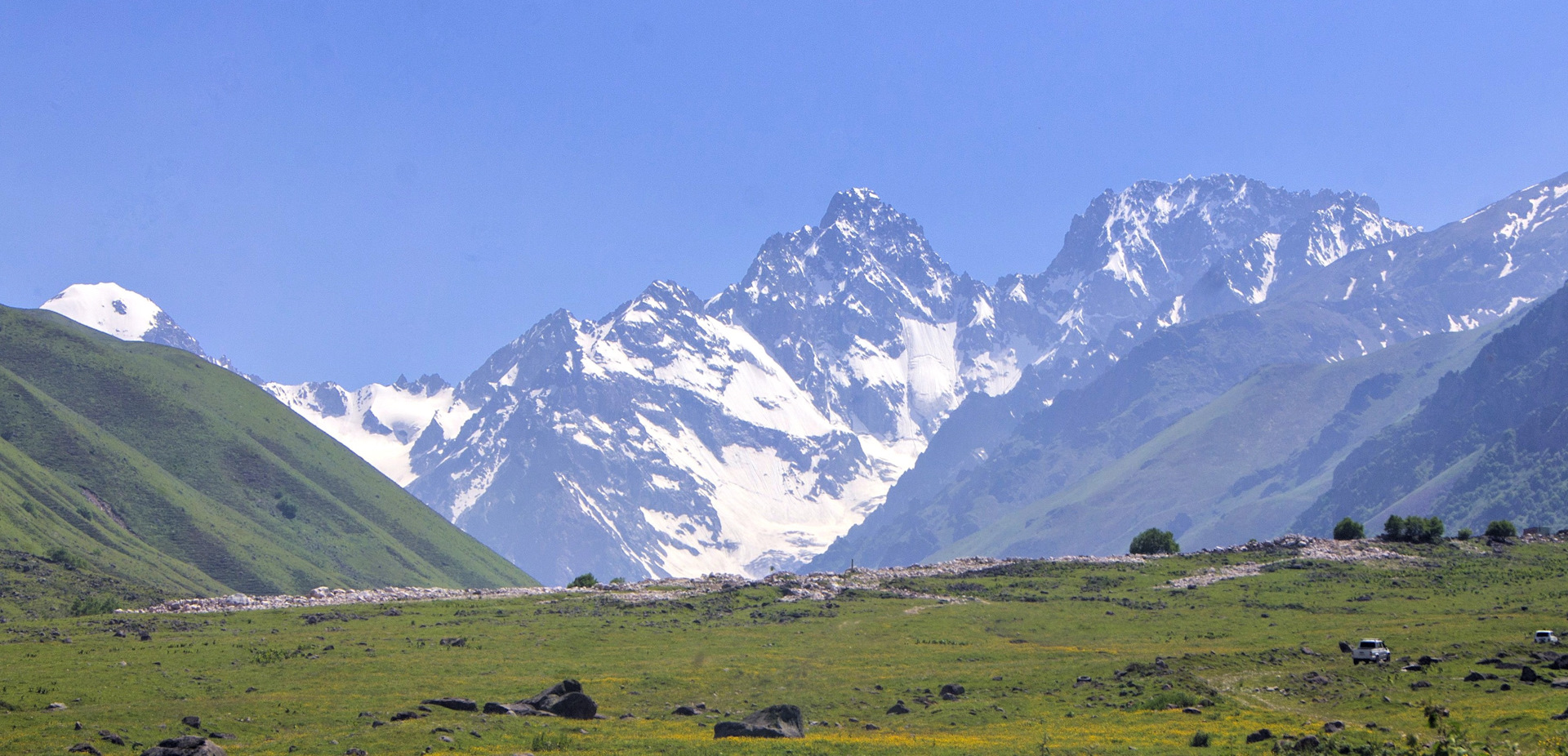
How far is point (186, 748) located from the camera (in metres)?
45.1

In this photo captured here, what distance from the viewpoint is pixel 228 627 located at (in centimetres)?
8412

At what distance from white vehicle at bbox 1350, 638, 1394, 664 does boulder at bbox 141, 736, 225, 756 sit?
58.9 m

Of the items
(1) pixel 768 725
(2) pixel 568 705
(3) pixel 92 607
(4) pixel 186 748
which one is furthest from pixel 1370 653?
(3) pixel 92 607

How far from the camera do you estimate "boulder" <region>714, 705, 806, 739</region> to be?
172 ft

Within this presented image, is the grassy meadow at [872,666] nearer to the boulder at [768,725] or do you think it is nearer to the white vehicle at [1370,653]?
the white vehicle at [1370,653]

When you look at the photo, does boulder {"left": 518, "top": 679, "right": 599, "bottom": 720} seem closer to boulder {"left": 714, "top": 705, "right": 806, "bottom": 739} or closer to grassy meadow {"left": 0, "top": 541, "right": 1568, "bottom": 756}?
grassy meadow {"left": 0, "top": 541, "right": 1568, "bottom": 756}

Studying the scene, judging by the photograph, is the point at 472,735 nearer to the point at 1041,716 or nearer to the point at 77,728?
the point at 77,728

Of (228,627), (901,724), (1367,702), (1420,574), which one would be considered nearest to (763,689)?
(901,724)

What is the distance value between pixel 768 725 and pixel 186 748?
23833mm

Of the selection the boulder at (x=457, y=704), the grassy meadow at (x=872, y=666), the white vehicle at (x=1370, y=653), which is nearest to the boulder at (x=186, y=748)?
the grassy meadow at (x=872, y=666)

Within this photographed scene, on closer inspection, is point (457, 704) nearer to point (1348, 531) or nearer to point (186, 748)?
point (186, 748)

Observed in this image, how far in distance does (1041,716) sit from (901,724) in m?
7.13

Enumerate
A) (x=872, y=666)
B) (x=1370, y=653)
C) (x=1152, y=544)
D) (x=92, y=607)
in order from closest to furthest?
(x=1370, y=653) < (x=872, y=666) < (x=92, y=607) < (x=1152, y=544)

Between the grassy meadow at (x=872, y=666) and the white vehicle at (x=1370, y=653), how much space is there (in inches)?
46.7
